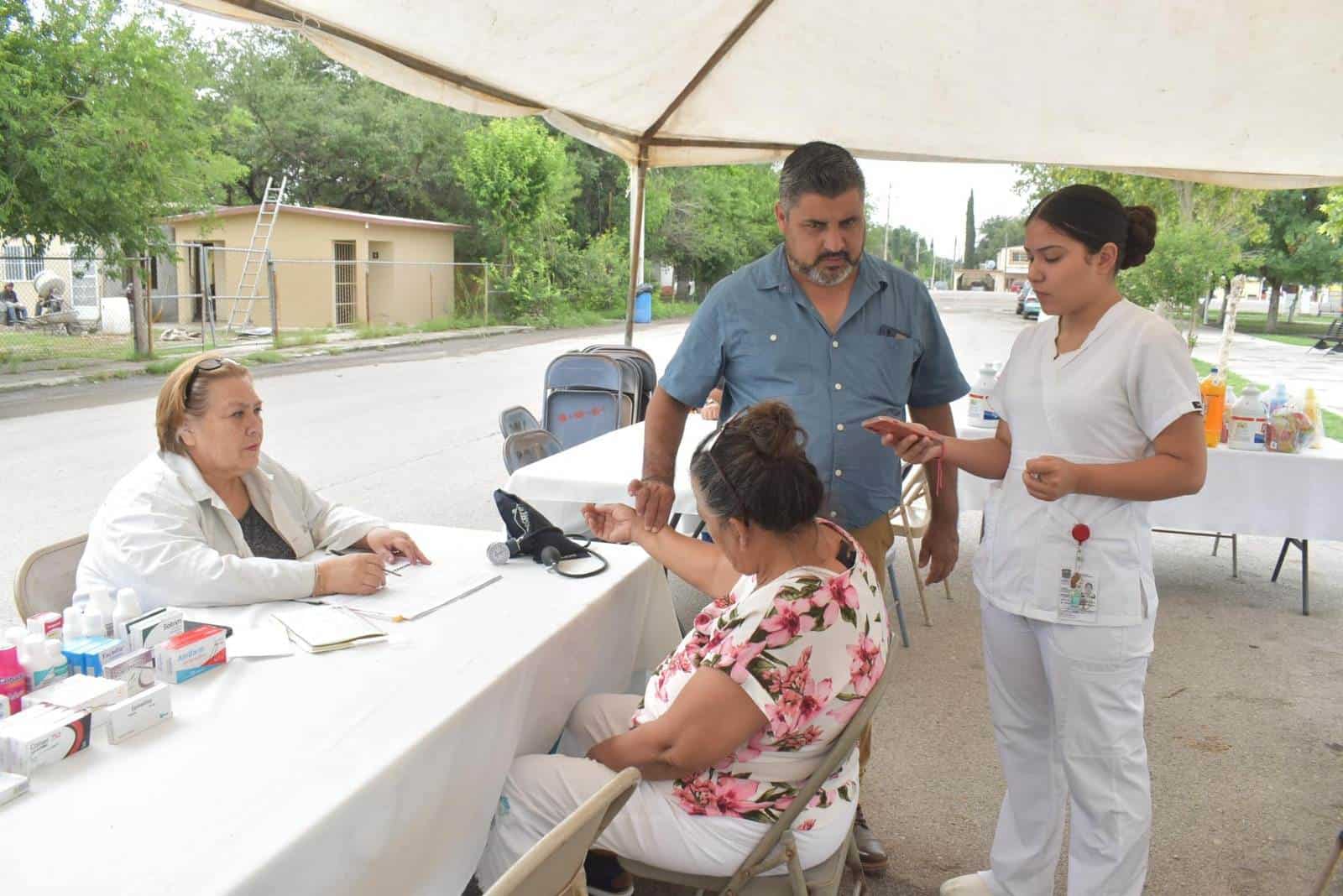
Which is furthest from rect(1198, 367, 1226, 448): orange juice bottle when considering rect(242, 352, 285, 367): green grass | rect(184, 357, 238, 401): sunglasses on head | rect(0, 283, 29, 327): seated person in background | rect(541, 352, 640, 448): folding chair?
rect(0, 283, 29, 327): seated person in background

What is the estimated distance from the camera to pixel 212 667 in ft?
6.45

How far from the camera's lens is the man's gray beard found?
2537mm

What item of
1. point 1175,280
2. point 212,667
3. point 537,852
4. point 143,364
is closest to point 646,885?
point 212,667

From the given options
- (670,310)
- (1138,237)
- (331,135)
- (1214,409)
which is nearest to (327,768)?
(1138,237)

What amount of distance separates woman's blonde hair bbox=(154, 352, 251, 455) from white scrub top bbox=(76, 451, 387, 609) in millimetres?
41

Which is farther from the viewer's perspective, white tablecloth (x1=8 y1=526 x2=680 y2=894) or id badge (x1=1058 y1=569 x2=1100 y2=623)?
id badge (x1=1058 y1=569 x2=1100 y2=623)

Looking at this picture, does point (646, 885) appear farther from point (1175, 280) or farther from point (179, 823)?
point (1175, 280)

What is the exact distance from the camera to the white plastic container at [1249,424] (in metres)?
4.81

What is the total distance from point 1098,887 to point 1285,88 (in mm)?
3129

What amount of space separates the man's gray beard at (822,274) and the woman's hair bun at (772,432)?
2.00 feet

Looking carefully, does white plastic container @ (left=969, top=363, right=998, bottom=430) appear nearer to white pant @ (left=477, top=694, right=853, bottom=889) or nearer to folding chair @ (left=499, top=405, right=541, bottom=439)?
folding chair @ (left=499, top=405, right=541, bottom=439)

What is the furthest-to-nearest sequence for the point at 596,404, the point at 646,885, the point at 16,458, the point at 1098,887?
the point at 16,458, the point at 596,404, the point at 646,885, the point at 1098,887

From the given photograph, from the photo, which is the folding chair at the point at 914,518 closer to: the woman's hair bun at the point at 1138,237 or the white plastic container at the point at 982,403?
the white plastic container at the point at 982,403

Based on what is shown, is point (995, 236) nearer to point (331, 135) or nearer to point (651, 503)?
point (331, 135)
